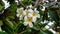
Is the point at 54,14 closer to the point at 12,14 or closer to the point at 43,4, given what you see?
the point at 43,4

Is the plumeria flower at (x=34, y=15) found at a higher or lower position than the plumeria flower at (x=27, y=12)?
lower

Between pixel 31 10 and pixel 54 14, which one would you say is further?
pixel 54 14

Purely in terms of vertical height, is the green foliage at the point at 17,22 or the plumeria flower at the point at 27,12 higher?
the plumeria flower at the point at 27,12

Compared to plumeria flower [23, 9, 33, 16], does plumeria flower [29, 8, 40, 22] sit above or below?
below

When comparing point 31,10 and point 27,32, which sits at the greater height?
point 31,10

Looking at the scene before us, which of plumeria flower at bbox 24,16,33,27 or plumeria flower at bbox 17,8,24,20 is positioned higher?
plumeria flower at bbox 17,8,24,20

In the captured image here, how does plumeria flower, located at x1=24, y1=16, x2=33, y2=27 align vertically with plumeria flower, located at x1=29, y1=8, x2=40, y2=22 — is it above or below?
below

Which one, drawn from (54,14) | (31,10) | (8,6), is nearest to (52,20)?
(54,14)

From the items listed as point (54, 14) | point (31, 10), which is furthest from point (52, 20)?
point (31, 10)

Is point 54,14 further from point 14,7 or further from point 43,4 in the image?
point 14,7
